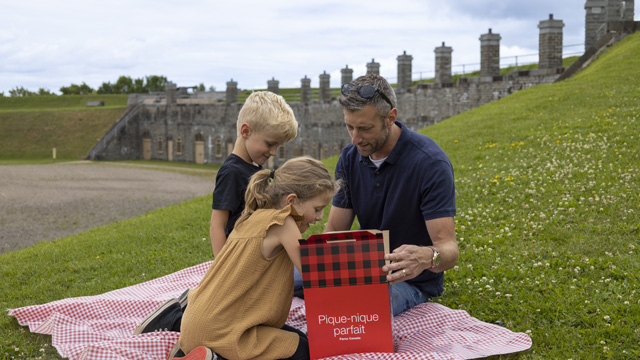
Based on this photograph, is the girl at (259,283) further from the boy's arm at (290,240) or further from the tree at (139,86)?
the tree at (139,86)

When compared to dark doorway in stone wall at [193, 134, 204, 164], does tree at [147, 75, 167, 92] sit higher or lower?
higher

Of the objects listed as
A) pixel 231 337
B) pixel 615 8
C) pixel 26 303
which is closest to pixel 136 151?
pixel 615 8

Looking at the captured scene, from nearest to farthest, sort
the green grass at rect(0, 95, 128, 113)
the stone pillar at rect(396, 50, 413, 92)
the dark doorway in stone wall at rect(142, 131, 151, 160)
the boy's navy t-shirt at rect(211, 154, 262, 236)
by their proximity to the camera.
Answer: the boy's navy t-shirt at rect(211, 154, 262, 236), the stone pillar at rect(396, 50, 413, 92), the dark doorway in stone wall at rect(142, 131, 151, 160), the green grass at rect(0, 95, 128, 113)

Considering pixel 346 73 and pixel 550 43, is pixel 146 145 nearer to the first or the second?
pixel 346 73

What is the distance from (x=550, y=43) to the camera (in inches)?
1003

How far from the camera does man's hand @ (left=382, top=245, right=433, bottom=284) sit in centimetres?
414

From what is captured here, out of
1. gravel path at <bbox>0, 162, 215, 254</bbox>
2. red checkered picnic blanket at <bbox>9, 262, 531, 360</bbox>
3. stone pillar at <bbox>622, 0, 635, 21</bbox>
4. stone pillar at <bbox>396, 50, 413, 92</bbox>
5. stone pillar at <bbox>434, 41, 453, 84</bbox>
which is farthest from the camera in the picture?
stone pillar at <bbox>396, 50, 413, 92</bbox>

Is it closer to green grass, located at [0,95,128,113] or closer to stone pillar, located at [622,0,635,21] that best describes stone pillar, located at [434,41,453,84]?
stone pillar, located at [622,0,635,21]

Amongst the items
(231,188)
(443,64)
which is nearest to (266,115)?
(231,188)

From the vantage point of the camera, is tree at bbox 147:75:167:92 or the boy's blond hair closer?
the boy's blond hair

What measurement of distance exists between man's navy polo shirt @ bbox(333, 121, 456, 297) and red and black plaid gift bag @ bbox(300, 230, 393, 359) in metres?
0.88

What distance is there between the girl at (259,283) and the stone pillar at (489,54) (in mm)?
24332

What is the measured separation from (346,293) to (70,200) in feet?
54.8

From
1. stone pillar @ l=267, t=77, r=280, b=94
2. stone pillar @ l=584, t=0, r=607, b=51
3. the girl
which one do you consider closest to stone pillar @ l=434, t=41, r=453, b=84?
stone pillar @ l=584, t=0, r=607, b=51
